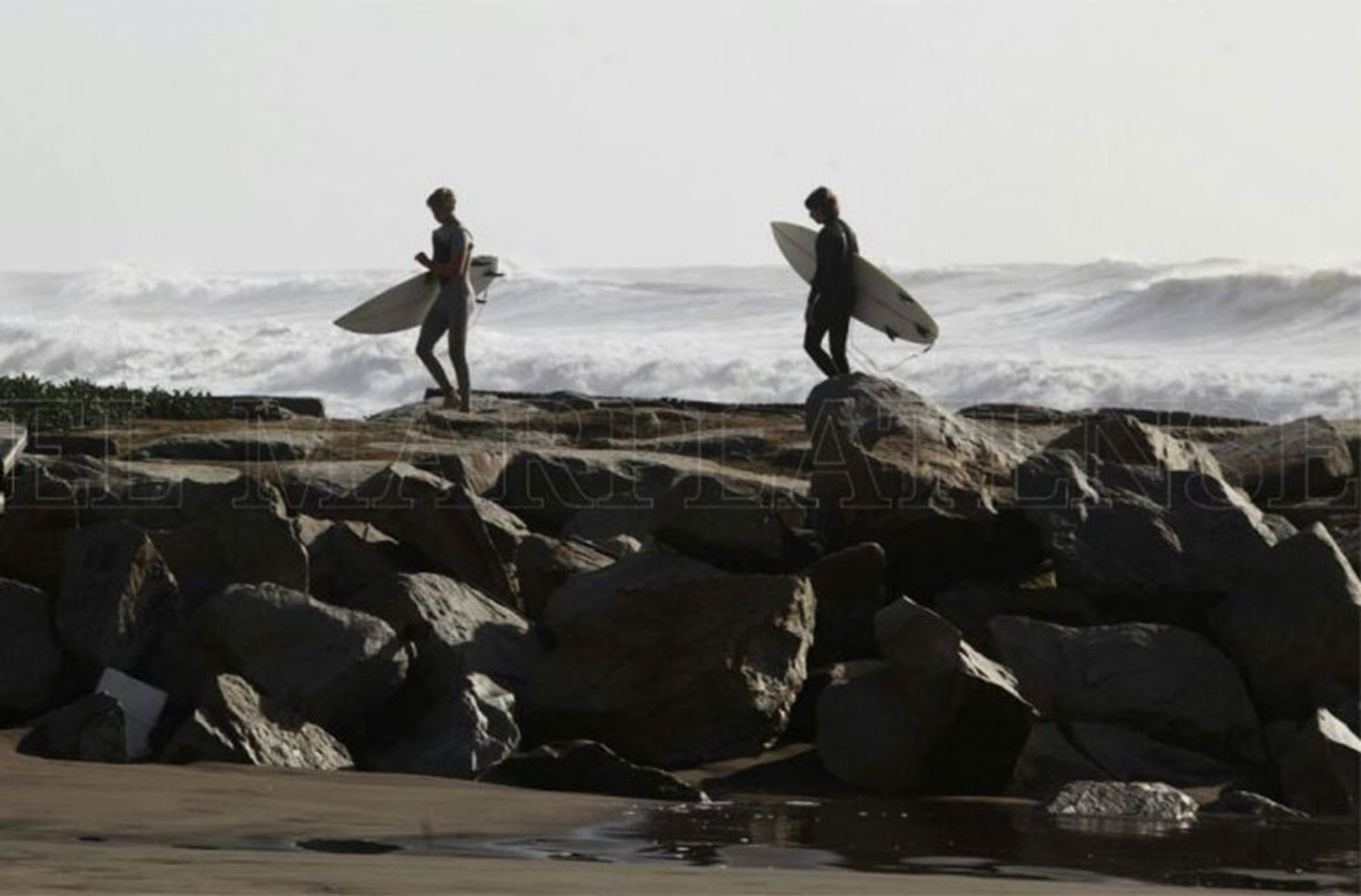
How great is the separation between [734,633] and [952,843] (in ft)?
6.18

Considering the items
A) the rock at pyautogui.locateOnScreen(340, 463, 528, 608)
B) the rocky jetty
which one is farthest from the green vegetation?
the rock at pyautogui.locateOnScreen(340, 463, 528, 608)

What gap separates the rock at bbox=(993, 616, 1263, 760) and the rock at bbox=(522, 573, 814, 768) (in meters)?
0.93

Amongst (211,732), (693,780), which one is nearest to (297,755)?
(211,732)

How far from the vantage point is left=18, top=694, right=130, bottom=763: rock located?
8.28 m

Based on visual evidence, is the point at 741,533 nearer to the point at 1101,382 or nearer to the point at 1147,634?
the point at 1147,634

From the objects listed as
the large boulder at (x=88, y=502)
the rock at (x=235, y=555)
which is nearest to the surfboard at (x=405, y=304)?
the large boulder at (x=88, y=502)

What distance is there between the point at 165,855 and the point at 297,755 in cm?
243

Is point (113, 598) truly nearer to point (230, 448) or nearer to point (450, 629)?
point (450, 629)

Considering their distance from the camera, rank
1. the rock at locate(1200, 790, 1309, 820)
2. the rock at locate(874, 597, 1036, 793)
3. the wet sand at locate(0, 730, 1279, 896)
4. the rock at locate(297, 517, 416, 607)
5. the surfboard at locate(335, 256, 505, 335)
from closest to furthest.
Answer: the wet sand at locate(0, 730, 1279, 896), the rock at locate(1200, 790, 1309, 820), the rock at locate(874, 597, 1036, 793), the rock at locate(297, 517, 416, 607), the surfboard at locate(335, 256, 505, 335)

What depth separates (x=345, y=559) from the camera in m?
10.2

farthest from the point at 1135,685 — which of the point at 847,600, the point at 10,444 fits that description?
the point at 10,444

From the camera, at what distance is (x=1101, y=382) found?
3891 centimetres

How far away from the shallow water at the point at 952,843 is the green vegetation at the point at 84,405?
989cm

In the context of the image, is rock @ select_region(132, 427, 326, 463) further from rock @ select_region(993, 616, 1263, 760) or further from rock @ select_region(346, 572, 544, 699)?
rock @ select_region(993, 616, 1263, 760)
